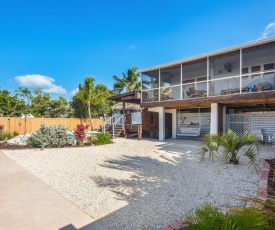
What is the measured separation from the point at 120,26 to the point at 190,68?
8.57m

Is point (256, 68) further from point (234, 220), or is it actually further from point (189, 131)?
point (234, 220)

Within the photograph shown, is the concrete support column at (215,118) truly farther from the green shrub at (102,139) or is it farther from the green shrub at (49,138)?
the green shrub at (49,138)

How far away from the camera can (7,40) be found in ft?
61.0

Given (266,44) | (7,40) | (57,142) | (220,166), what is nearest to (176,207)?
(220,166)

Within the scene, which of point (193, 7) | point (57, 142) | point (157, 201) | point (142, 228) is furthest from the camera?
point (193, 7)

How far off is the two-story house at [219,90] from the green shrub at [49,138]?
A: 6632mm

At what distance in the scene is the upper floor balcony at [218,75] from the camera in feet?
34.7

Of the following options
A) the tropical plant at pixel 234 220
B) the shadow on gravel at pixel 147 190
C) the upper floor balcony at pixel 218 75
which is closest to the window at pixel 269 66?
the upper floor balcony at pixel 218 75

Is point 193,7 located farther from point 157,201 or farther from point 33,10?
point 157,201

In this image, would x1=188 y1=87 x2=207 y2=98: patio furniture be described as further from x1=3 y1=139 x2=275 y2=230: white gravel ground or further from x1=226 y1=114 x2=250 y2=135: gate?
x1=3 y1=139 x2=275 y2=230: white gravel ground

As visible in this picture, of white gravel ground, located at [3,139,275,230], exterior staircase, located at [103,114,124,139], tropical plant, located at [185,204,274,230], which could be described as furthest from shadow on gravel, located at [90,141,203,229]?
exterior staircase, located at [103,114,124,139]

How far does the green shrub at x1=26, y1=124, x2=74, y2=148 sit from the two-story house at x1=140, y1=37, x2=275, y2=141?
663 centimetres

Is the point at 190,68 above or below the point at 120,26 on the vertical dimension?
below

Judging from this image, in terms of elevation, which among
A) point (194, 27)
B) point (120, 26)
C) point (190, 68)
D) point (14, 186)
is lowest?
point (14, 186)
